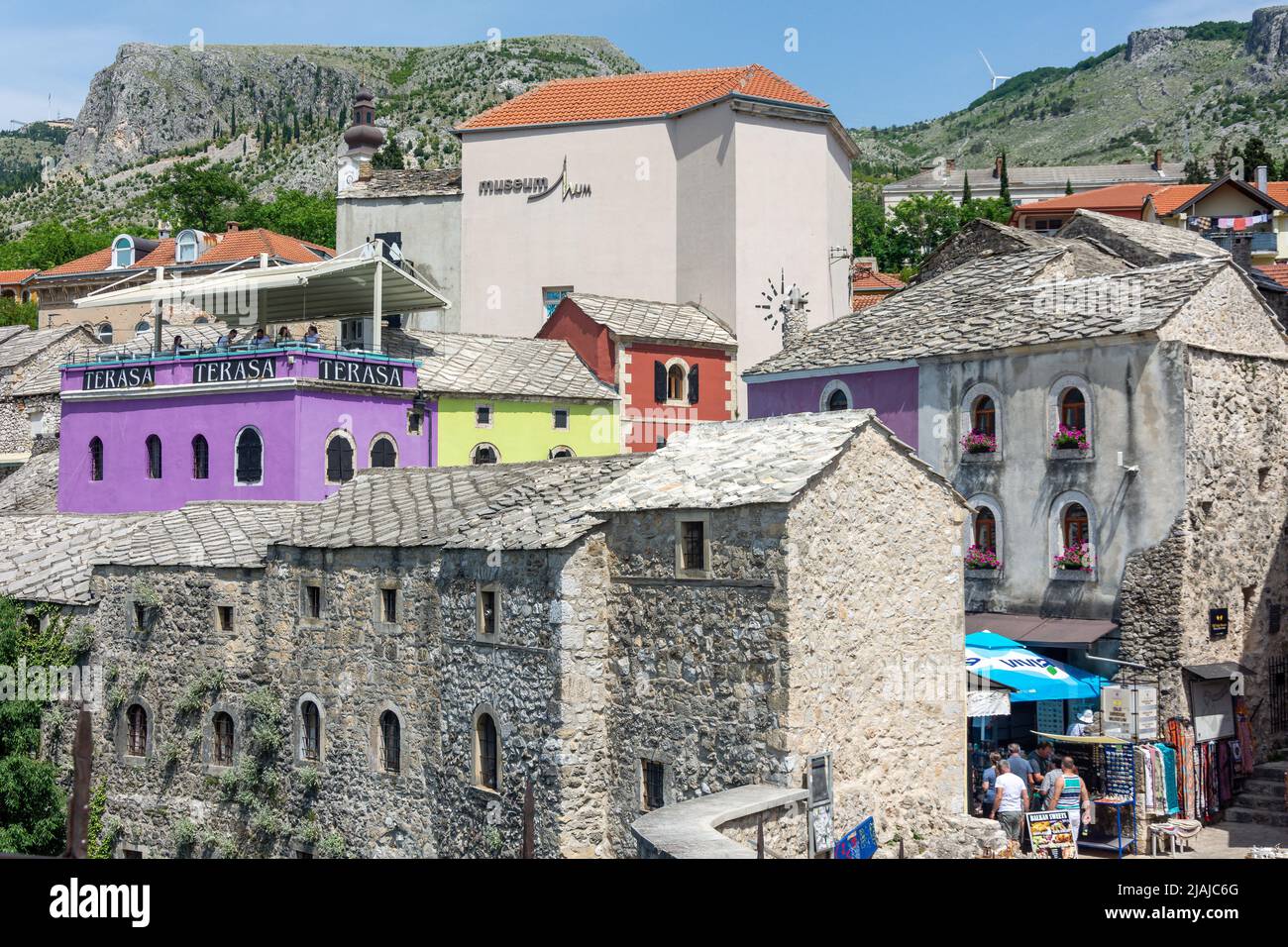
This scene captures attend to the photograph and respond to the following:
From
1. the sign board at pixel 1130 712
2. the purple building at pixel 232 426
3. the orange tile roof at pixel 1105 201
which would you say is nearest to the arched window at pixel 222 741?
the purple building at pixel 232 426

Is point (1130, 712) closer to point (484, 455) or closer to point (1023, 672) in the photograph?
point (1023, 672)

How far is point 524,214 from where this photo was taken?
4644cm

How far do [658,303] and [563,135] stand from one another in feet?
27.9

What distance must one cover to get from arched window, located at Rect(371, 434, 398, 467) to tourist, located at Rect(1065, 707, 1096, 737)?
635 inches

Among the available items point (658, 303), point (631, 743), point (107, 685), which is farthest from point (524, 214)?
point (631, 743)

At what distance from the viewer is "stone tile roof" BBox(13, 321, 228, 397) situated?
34.9 meters

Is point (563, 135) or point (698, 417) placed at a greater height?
point (563, 135)

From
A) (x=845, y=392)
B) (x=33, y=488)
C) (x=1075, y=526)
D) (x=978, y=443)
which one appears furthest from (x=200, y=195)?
(x=1075, y=526)

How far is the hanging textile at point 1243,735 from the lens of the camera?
25.3m

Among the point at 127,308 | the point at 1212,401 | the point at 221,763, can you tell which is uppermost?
the point at 127,308

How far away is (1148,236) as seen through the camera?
1377 inches

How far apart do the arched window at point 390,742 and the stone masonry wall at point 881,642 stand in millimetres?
8190

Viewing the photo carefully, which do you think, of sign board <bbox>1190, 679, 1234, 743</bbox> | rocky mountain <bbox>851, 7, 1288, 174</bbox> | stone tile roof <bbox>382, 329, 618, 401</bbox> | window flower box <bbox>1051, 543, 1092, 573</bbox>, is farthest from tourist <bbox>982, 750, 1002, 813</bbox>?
rocky mountain <bbox>851, 7, 1288, 174</bbox>
